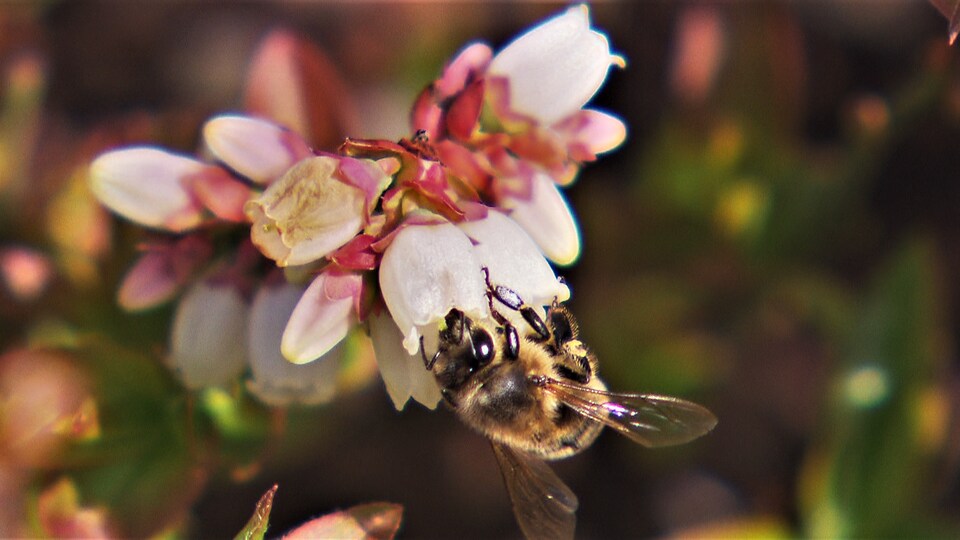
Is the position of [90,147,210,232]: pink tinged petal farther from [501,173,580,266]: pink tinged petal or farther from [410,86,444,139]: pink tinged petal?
[501,173,580,266]: pink tinged petal

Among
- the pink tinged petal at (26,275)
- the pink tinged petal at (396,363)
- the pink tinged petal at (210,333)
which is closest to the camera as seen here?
the pink tinged petal at (396,363)

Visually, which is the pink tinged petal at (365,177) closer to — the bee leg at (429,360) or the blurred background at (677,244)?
the bee leg at (429,360)

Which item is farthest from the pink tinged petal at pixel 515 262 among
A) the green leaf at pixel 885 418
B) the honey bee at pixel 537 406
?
the green leaf at pixel 885 418

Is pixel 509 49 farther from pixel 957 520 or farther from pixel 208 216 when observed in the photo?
pixel 957 520

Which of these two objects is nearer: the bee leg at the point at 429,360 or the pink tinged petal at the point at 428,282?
the pink tinged petal at the point at 428,282

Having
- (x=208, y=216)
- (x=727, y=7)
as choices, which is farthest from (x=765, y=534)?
(x=208, y=216)

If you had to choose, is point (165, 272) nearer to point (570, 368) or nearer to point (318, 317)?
point (318, 317)

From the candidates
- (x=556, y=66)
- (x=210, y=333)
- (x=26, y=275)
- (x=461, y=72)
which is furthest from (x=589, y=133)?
(x=26, y=275)
